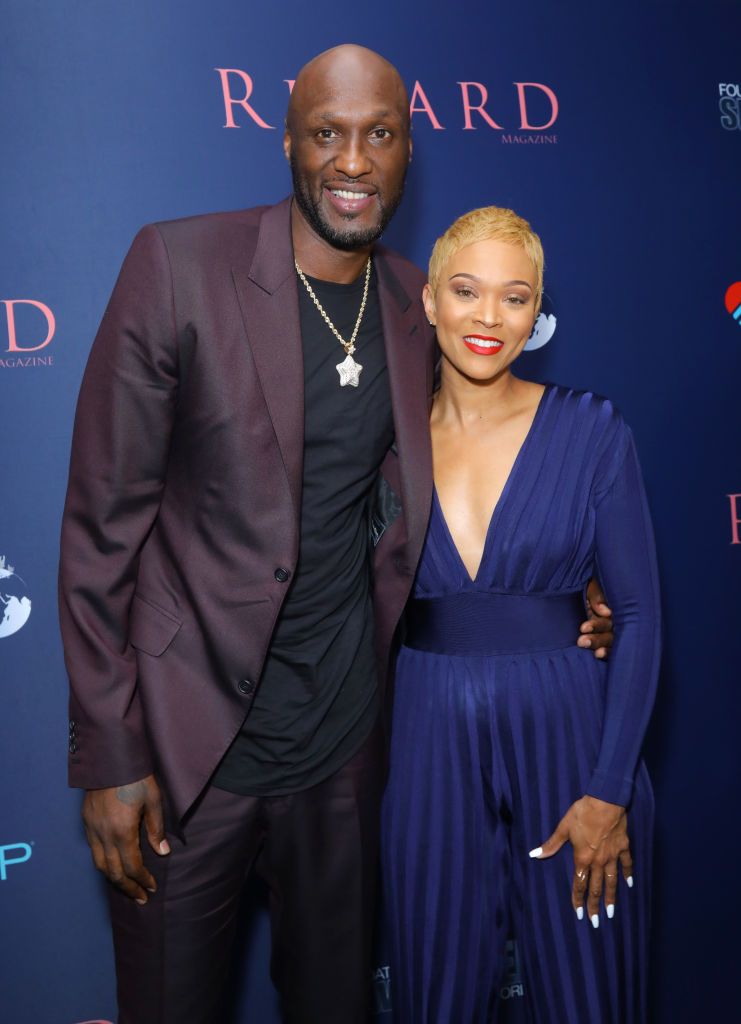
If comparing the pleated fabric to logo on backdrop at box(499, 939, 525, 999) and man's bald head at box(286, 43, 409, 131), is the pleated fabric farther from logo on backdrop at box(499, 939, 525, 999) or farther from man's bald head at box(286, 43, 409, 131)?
logo on backdrop at box(499, 939, 525, 999)

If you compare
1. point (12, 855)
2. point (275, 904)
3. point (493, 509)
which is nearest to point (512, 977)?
point (275, 904)

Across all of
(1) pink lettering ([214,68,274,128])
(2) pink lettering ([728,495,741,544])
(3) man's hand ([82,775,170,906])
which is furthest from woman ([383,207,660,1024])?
(2) pink lettering ([728,495,741,544])

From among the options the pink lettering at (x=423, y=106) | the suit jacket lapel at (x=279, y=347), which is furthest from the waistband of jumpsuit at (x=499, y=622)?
the pink lettering at (x=423, y=106)

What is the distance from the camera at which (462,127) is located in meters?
2.25

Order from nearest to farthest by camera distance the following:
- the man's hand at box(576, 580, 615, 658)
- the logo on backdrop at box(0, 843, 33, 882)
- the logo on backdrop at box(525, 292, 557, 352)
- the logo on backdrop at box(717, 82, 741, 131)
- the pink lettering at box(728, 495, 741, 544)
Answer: the man's hand at box(576, 580, 615, 658)
the logo on backdrop at box(0, 843, 33, 882)
the logo on backdrop at box(525, 292, 557, 352)
the logo on backdrop at box(717, 82, 741, 131)
the pink lettering at box(728, 495, 741, 544)

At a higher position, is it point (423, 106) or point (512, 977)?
point (423, 106)

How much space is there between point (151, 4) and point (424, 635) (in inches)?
54.5

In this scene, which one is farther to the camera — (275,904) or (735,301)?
(735,301)

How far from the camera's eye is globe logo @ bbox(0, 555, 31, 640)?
204cm

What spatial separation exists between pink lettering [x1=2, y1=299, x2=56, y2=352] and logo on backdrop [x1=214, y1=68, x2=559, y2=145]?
584mm

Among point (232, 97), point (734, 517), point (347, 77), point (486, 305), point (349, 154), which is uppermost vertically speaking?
point (232, 97)

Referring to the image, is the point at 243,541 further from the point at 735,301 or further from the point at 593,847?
the point at 735,301

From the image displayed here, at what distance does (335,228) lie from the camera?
151cm

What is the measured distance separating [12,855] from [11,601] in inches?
21.6
